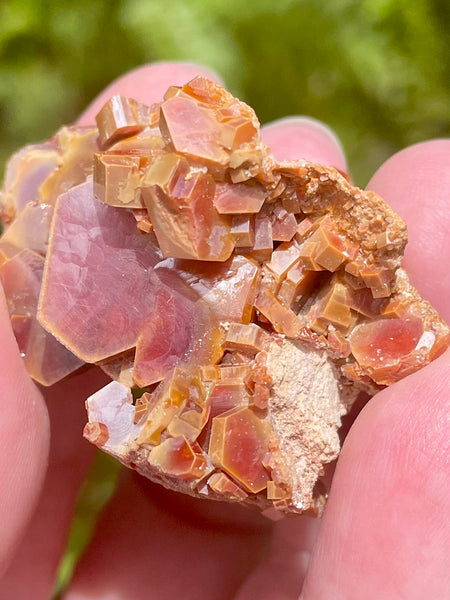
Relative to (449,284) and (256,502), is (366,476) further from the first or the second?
(449,284)

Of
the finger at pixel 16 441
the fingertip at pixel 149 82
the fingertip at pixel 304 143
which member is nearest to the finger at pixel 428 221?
the fingertip at pixel 304 143

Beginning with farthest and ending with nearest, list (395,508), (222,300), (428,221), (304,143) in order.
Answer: (304,143) → (428,221) → (222,300) → (395,508)

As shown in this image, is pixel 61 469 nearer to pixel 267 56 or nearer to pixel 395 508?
pixel 395 508

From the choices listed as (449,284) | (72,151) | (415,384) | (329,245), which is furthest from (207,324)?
(449,284)

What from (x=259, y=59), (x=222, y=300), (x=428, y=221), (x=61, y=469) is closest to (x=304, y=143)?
(x=428, y=221)

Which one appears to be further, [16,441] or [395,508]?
[16,441]

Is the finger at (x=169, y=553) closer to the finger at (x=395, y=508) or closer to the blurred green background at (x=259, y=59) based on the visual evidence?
the finger at (x=395, y=508)
